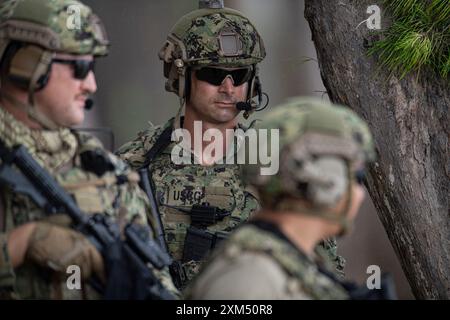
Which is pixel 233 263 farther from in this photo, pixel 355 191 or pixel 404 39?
pixel 404 39

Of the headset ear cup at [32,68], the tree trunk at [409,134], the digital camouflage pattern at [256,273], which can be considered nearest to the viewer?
the digital camouflage pattern at [256,273]

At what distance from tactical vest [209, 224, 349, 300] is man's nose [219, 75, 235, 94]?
106 inches

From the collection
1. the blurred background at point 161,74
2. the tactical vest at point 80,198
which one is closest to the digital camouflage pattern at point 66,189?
the tactical vest at point 80,198

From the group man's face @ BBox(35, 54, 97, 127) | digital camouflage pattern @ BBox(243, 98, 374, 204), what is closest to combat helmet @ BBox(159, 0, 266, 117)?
man's face @ BBox(35, 54, 97, 127)

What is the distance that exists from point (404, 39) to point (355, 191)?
9.16ft

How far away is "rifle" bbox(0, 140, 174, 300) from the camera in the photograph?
448 centimetres

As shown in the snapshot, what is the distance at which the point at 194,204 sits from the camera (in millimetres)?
6227

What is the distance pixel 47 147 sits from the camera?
15.4ft

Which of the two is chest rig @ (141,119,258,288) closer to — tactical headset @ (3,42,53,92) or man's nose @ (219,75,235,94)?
man's nose @ (219,75,235,94)

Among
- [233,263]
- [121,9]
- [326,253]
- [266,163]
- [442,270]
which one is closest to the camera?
[233,263]

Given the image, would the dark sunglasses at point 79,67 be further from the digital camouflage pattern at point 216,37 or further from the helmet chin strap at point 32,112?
the digital camouflage pattern at point 216,37

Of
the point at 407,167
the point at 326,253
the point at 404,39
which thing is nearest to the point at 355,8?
the point at 404,39

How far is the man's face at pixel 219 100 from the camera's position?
6.36 m

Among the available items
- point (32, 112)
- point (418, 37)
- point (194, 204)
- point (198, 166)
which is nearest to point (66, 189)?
point (32, 112)
